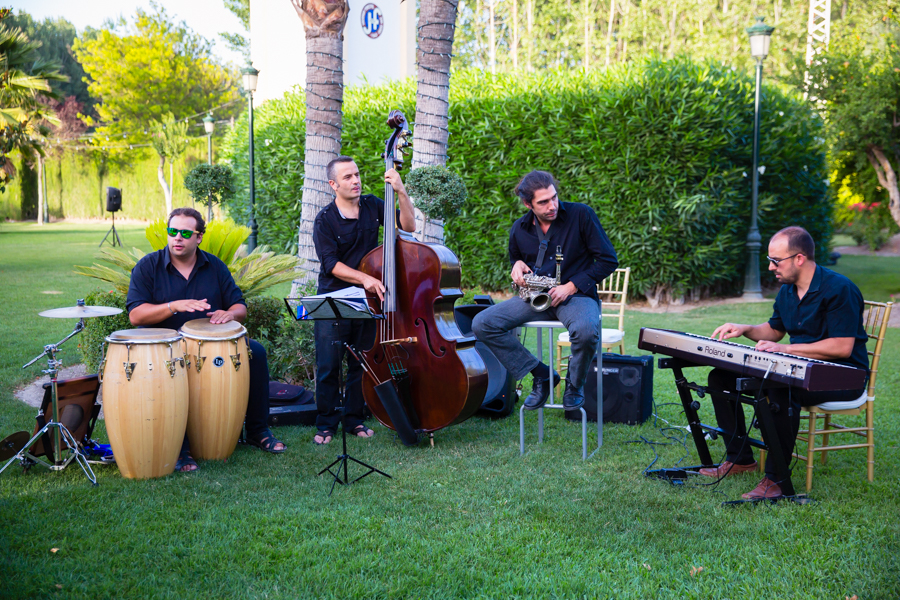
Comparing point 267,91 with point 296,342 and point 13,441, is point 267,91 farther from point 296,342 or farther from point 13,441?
point 13,441

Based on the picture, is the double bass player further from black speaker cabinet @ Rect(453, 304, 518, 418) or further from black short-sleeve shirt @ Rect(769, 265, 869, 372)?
black short-sleeve shirt @ Rect(769, 265, 869, 372)

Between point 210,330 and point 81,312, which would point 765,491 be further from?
point 81,312

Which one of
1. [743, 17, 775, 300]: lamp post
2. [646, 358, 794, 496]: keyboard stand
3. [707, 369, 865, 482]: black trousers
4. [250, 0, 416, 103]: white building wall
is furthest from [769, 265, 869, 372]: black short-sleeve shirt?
[250, 0, 416, 103]: white building wall

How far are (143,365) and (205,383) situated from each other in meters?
0.44

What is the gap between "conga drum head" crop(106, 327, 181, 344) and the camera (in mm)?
3897

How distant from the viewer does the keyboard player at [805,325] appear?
3703mm

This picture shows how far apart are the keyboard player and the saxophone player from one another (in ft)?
2.84

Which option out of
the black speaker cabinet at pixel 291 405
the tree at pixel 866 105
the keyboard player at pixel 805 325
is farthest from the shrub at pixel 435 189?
the tree at pixel 866 105

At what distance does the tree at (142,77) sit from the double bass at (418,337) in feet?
92.9

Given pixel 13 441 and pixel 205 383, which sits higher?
pixel 205 383

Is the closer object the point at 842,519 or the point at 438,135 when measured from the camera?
the point at 842,519

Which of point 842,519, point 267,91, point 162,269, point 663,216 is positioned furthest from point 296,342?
point 267,91

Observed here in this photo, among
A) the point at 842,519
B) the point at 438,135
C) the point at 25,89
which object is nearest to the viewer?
the point at 842,519

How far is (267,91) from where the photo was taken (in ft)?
64.8
